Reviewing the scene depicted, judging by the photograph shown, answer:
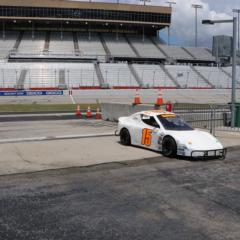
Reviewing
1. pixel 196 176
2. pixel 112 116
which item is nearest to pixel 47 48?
pixel 112 116

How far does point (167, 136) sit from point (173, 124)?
67 cm

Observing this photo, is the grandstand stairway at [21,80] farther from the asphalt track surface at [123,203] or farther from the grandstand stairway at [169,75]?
the asphalt track surface at [123,203]

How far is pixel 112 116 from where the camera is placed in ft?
80.4

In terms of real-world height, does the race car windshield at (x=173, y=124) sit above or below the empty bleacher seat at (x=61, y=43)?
below

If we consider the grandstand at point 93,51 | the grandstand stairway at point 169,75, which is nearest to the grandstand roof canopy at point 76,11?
the grandstand at point 93,51

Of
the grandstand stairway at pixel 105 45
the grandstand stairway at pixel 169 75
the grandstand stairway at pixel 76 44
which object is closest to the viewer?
the grandstand stairway at pixel 169 75

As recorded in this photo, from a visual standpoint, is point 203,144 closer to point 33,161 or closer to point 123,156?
point 123,156

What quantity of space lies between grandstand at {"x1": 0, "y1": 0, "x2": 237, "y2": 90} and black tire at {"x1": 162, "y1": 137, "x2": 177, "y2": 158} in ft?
140

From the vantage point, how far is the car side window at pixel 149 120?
1318 cm

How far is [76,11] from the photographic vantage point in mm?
70812

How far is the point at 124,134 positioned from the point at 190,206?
23.2 feet

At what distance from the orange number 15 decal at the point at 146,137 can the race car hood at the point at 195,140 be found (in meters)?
0.99

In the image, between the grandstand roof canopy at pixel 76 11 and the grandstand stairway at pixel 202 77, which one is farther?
the grandstand roof canopy at pixel 76 11

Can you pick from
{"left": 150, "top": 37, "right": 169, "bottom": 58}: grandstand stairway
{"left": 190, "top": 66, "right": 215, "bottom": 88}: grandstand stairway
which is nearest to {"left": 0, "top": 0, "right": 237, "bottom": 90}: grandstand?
{"left": 190, "top": 66, "right": 215, "bottom": 88}: grandstand stairway
